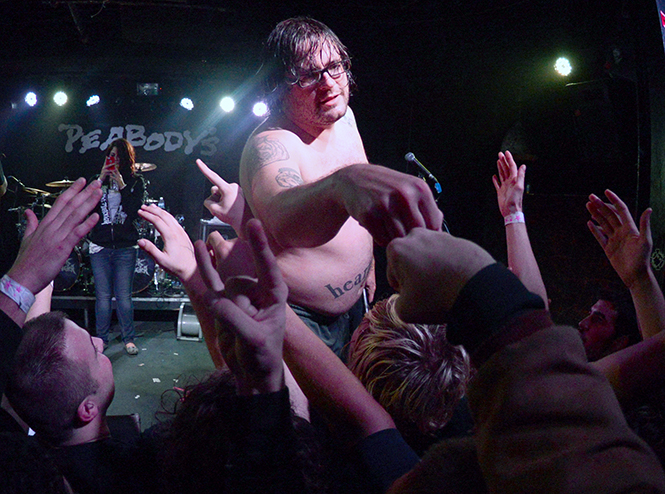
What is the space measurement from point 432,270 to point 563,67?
454cm

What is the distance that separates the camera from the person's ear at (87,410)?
4.41ft

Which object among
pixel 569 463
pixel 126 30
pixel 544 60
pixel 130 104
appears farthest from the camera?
pixel 130 104

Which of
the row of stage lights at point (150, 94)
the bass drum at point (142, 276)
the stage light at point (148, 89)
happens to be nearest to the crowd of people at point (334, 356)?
the bass drum at point (142, 276)

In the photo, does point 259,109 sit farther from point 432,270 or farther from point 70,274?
point 432,270

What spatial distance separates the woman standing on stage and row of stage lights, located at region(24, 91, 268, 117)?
2235 mm

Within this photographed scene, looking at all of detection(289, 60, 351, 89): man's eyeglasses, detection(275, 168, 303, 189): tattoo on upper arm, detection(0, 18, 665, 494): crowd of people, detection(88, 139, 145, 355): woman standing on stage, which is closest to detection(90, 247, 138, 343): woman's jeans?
detection(88, 139, 145, 355): woman standing on stage

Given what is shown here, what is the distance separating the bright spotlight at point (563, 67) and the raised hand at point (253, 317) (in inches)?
176

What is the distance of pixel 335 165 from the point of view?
1.49 m

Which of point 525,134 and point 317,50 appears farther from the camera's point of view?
point 525,134

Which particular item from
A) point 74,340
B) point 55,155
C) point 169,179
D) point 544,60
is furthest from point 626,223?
point 55,155

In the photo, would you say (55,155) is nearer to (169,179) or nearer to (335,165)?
(169,179)

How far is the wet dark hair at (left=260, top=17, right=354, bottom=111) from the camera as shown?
141 centimetres

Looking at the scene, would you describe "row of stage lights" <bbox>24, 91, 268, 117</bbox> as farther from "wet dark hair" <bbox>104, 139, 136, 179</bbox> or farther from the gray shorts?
the gray shorts

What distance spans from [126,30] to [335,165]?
16.1ft
